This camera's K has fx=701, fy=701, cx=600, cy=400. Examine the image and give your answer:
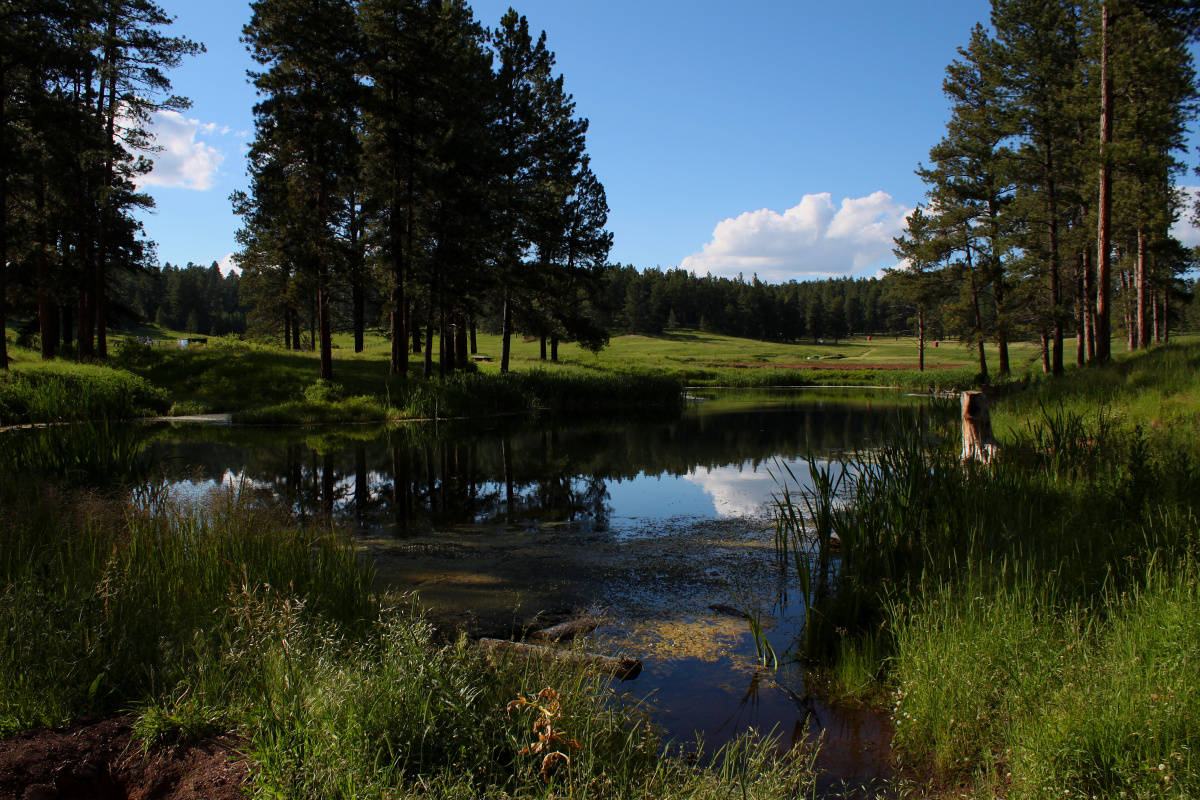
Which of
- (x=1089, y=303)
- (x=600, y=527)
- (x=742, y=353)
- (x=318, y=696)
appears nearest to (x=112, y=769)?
(x=318, y=696)

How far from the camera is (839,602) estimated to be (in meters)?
5.64

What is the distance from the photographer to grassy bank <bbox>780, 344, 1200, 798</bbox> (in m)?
3.11

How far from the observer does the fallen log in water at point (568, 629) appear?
5582mm

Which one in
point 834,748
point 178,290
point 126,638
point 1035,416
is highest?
point 178,290

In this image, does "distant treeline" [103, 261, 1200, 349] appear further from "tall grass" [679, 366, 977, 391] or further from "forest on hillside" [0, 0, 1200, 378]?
"forest on hillside" [0, 0, 1200, 378]

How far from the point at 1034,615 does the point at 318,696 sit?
4154 mm

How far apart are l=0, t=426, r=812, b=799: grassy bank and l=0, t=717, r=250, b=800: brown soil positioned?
0.33 feet

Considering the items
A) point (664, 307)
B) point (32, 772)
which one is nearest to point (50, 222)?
point (32, 772)

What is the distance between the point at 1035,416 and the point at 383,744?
12.1m

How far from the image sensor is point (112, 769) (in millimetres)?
3205

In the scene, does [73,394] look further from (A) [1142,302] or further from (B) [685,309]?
(B) [685,309]

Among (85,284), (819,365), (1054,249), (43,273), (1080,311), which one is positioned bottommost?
(819,365)

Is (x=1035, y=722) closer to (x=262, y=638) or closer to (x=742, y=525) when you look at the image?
(x=262, y=638)

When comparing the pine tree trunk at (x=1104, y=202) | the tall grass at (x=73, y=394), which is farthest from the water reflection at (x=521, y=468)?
the pine tree trunk at (x=1104, y=202)
